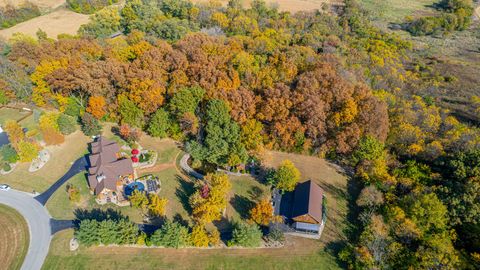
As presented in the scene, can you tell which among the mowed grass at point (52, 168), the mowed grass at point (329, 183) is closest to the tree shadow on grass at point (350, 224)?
the mowed grass at point (329, 183)

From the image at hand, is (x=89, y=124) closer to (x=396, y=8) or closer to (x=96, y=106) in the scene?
(x=96, y=106)

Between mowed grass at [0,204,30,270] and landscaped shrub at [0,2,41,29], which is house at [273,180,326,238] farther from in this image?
landscaped shrub at [0,2,41,29]

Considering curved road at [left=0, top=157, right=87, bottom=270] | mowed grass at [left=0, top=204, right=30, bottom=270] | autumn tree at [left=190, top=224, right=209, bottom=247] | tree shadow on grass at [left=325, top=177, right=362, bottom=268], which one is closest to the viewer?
mowed grass at [left=0, top=204, right=30, bottom=270]

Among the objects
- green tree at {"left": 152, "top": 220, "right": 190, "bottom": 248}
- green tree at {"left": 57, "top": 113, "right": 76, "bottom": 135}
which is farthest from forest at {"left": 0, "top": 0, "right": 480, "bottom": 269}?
green tree at {"left": 57, "top": 113, "right": 76, "bottom": 135}

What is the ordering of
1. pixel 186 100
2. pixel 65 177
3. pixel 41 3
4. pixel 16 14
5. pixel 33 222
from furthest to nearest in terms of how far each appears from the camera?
pixel 41 3 < pixel 16 14 < pixel 186 100 < pixel 65 177 < pixel 33 222

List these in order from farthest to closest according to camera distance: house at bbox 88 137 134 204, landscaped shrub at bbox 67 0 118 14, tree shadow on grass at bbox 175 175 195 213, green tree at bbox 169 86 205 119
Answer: landscaped shrub at bbox 67 0 118 14, green tree at bbox 169 86 205 119, house at bbox 88 137 134 204, tree shadow on grass at bbox 175 175 195 213

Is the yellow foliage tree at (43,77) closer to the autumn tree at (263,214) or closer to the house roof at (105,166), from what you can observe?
the house roof at (105,166)

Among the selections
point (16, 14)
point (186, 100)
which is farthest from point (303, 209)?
point (16, 14)
